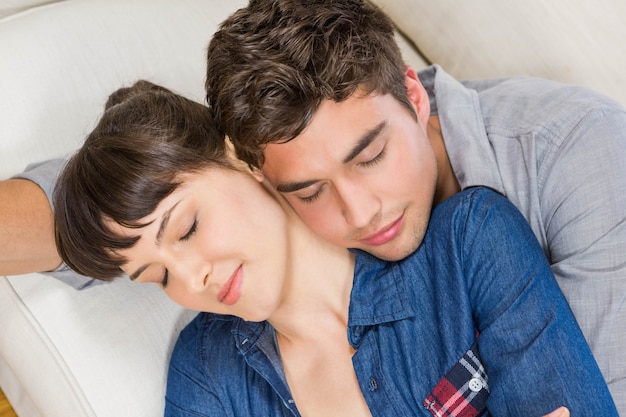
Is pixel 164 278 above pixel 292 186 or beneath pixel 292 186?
beneath

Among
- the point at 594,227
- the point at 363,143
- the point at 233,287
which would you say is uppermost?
the point at 363,143

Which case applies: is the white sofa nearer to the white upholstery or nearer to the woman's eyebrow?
the white upholstery

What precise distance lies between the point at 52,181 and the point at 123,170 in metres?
0.25

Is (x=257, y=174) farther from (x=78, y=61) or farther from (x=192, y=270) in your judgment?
(x=78, y=61)

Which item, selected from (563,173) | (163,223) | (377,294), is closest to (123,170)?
(163,223)

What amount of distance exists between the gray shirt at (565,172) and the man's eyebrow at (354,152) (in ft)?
0.70

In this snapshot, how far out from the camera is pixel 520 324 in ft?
3.47

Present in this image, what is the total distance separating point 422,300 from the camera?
47.1 inches

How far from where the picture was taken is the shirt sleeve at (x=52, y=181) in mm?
1292

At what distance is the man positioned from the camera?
1.08 m

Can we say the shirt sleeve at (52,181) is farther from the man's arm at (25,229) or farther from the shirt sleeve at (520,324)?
the shirt sleeve at (520,324)

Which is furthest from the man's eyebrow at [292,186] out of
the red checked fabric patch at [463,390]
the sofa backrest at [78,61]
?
the sofa backrest at [78,61]

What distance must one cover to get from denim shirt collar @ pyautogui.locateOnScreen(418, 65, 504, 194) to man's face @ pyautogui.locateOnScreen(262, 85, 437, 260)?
3.6 inches

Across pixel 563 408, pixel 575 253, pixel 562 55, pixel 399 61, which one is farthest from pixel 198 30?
pixel 563 408
